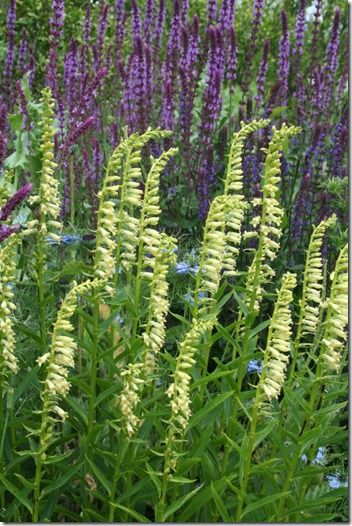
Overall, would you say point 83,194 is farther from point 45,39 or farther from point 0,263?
point 45,39

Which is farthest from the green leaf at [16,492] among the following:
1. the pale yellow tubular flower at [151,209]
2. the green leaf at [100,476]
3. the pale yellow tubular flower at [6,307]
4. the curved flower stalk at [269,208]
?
the curved flower stalk at [269,208]

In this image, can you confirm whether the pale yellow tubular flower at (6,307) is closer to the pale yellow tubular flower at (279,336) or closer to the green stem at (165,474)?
the green stem at (165,474)

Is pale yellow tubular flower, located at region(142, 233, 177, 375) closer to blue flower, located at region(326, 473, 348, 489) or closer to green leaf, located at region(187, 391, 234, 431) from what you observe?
green leaf, located at region(187, 391, 234, 431)

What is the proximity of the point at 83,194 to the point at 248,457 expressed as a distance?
2.71m

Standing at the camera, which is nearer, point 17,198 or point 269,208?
point 17,198

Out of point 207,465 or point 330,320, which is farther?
point 207,465

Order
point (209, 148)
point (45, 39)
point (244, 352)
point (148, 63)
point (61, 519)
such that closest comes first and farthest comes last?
1. point (244, 352)
2. point (61, 519)
3. point (209, 148)
4. point (148, 63)
5. point (45, 39)

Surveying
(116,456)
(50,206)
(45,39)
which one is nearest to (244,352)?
(116,456)

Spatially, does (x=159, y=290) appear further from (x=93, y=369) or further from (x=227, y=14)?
(x=227, y=14)

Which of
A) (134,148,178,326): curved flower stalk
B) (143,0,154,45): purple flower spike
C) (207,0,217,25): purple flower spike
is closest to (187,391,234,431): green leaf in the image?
(134,148,178,326): curved flower stalk

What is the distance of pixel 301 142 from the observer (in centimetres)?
501

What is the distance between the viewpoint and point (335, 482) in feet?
10.8

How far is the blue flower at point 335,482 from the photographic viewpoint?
129 inches

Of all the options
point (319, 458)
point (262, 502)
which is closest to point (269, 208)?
point (262, 502)
